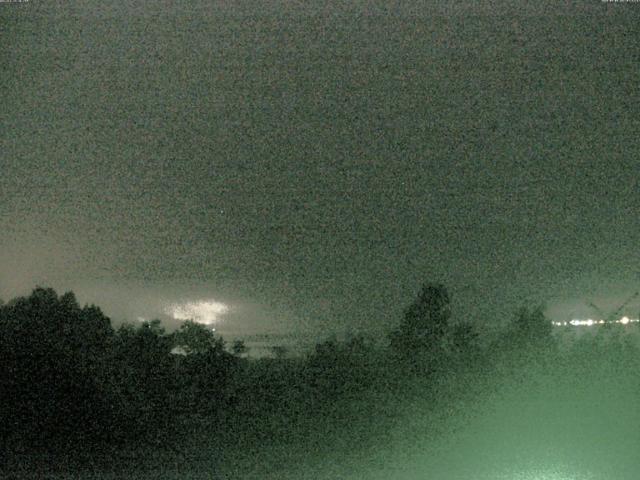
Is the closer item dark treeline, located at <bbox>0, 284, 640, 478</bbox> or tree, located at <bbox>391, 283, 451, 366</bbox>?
dark treeline, located at <bbox>0, 284, 640, 478</bbox>

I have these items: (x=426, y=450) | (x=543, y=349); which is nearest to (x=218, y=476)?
(x=426, y=450)

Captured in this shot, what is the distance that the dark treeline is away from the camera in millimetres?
14562

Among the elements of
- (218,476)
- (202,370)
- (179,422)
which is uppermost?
(202,370)

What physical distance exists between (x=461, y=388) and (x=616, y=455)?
361 cm

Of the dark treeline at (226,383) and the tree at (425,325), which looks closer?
the dark treeline at (226,383)

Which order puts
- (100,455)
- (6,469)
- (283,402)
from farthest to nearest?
1. (283,402)
2. (100,455)
3. (6,469)

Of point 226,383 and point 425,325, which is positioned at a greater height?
point 425,325

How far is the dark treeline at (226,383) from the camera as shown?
14562 millimetres

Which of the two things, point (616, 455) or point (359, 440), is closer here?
point (616, 455)

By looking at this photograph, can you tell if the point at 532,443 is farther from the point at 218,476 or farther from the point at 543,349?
the point at 218,476

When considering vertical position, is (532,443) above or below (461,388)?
below

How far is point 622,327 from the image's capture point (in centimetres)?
1659

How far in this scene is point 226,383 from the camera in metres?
16.6

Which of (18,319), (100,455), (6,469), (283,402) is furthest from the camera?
(283,402)
